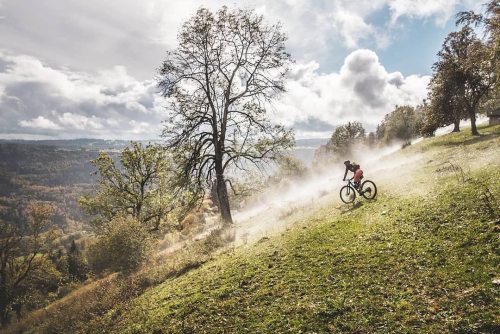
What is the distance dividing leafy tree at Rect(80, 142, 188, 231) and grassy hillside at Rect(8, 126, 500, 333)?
2271 centimetres

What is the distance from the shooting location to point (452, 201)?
12531 mm

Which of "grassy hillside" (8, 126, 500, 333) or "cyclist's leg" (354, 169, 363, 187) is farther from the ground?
"cyclist's leg" (354, 169, 363, 187)

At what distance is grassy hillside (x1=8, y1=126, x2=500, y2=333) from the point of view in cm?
727

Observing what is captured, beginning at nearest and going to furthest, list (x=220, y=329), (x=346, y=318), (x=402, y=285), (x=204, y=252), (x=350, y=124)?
(x=346, y=318) → (x=402, y=285) → (x=220, y=329) → (x=204, y=252) → (x=350, y=124)

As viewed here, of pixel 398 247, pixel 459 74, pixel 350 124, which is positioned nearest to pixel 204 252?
pixel 398 247

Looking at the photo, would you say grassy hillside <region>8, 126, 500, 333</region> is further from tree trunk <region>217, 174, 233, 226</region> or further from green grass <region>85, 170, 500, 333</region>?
tree trunk <region>217, 174, 233, 226</region>

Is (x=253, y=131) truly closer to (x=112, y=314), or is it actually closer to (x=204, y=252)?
(x=204, y=252)

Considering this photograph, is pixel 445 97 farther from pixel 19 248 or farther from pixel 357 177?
pixel 19 248

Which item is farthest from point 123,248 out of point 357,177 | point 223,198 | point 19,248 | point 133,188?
point 19,248

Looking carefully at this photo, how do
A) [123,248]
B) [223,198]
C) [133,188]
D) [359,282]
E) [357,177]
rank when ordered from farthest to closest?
1. [133,188]
2. [223,198]
3. [123,248]
4. [357,177]
5. [359,282]

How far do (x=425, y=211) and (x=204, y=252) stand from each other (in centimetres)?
1102

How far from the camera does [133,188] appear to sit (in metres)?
38.2

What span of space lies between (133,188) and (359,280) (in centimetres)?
3364

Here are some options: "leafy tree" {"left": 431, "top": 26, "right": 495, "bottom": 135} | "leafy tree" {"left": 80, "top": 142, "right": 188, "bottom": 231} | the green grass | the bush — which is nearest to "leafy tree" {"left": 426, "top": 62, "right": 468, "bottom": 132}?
"leafy tree" {"left": 431, "top": 26, "right": 495, "bottom": 135}
